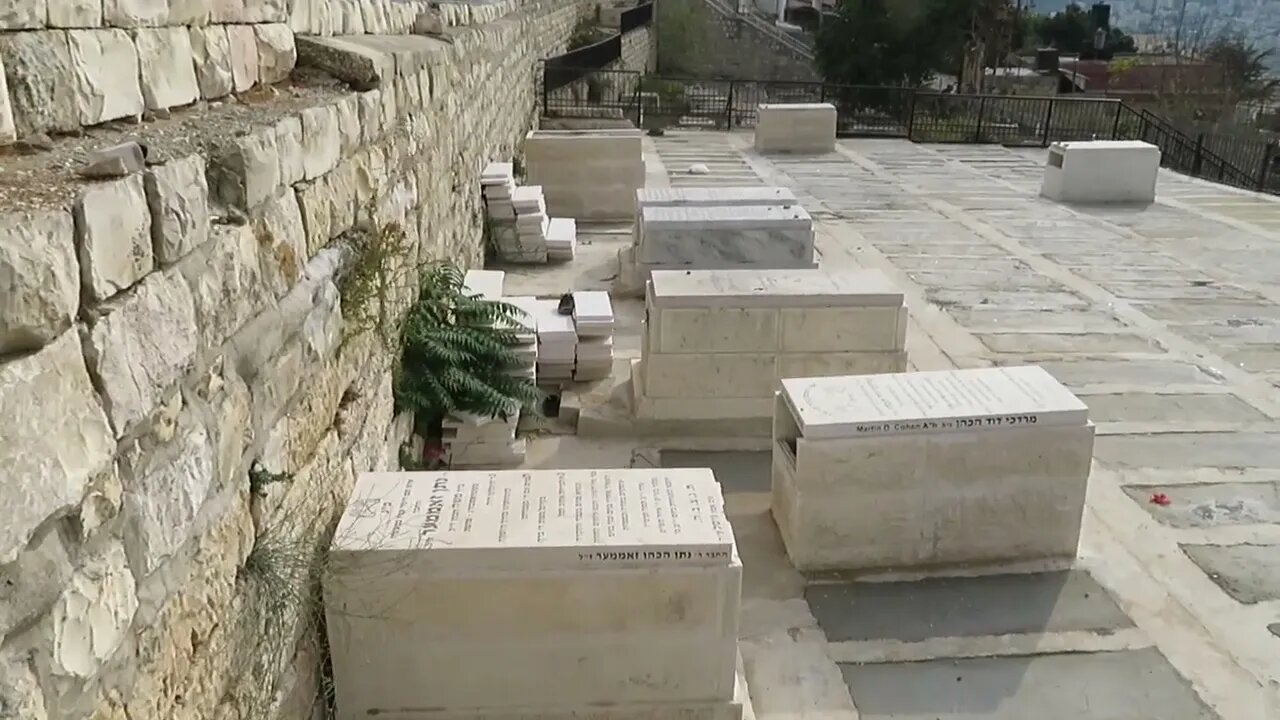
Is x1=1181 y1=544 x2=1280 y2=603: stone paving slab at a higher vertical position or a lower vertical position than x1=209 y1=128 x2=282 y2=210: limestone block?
lower

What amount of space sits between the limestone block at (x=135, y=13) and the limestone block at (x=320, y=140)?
0.59 meters

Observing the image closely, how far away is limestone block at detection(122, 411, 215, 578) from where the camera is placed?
6.44 ft

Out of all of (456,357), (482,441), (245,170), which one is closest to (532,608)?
(245,170)

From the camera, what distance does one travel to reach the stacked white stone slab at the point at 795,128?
1711 centimetres

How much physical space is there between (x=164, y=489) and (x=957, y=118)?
22.0 meters

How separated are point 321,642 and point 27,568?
1.82m

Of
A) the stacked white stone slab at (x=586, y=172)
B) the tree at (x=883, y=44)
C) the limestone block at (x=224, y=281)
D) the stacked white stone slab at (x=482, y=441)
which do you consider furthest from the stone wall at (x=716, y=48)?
the limestone block at (x=224, y=281)

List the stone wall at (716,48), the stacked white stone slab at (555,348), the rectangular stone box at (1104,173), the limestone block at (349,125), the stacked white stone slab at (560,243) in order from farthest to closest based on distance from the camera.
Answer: the stone wall at (716,48), the rectangular stone box at (1104,173), the stacked white stone slab at (560,243), the stacked white stone slab at (555,348), the limestone block at (349,125)

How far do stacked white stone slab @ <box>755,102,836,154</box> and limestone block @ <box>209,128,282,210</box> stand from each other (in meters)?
15.1

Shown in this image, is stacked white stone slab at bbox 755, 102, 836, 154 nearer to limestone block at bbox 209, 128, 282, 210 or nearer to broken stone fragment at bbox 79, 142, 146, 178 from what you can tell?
limestone block at bbox 209, 128, 282, 210

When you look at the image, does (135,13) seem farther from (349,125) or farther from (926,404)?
Answer: (926,404)

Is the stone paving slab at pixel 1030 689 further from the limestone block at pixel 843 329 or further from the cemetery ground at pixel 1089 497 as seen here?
the limestone block at pixel 843 329

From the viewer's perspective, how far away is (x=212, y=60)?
2.99m

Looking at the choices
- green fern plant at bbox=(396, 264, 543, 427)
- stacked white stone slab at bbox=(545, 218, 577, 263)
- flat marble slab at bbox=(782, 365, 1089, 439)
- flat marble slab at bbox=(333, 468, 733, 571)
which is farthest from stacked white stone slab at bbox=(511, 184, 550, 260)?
flat marble slab at bbox=(333, 468, 733, 571)
